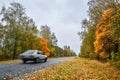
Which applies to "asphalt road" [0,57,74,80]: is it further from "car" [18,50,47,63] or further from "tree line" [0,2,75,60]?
"tree line" [0,2,75,60]

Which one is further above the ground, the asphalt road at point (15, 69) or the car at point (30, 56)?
the car at point (30, 56)

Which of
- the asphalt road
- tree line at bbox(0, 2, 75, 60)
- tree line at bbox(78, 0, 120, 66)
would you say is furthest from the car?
tree line at bbox(0, 2, 75, 60)

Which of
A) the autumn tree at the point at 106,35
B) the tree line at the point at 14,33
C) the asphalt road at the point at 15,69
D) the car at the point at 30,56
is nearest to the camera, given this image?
the asphalt road at the point at 15,69

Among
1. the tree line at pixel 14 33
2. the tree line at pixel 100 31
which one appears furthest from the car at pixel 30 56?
the tree line at pixel 14 33

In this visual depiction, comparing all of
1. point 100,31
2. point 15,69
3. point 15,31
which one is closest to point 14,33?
point 15,31

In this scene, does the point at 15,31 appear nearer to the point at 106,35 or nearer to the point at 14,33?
the point at 14,33

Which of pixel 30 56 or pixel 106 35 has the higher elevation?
pixel 106 35

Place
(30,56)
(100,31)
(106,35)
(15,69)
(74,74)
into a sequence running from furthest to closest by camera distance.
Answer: (100,31), (106,35), (30,56), (15,69), (74,74)

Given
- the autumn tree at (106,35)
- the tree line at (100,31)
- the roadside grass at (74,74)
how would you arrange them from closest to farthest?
the roadside grass at (74,74)
the autumn tree at (106,35)
the tree line at (100,31)

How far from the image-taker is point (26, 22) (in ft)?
172

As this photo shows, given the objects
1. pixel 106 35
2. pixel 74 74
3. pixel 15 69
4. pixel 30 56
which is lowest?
pixel 74 74

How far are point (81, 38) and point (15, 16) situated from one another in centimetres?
1676

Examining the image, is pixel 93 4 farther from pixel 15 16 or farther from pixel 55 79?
pixel 55 79

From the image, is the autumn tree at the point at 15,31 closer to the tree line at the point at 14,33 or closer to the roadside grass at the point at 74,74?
the tree line at the point at 14,33
